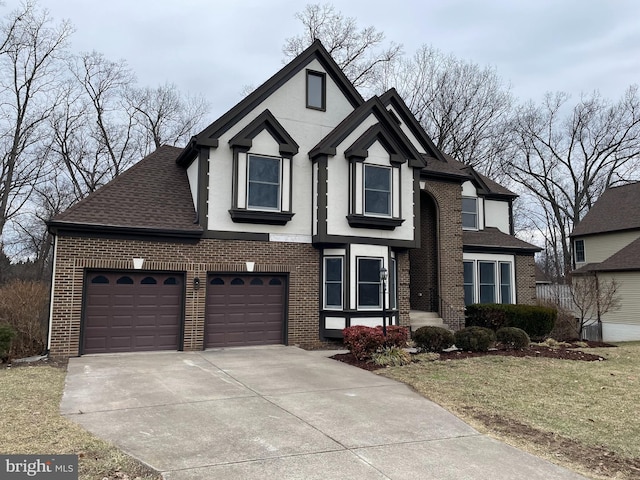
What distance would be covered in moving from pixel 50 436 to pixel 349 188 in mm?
10760

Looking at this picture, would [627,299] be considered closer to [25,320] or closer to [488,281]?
[488,281]

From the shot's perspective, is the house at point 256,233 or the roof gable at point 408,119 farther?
the roof gable at point 408,119

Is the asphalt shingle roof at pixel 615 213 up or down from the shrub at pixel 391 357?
up

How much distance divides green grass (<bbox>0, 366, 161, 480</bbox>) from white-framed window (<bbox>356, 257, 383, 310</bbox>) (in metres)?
8.59

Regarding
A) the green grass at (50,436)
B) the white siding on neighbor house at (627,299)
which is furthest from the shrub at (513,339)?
the white siding on neighbor house at (627,299)

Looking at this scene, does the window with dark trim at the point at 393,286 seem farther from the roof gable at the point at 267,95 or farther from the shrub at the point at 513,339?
the roof gable at the point at 267,95

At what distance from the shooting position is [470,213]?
20.9 m

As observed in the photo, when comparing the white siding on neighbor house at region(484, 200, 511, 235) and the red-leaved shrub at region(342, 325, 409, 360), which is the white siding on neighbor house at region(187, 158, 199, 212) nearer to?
the red-leaved shrub at region(342, 325, 409, 360)

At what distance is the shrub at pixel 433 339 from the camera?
12539mm

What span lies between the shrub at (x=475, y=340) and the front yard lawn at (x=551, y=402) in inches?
34.2

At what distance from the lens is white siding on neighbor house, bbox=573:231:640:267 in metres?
28.4

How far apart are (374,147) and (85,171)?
24187 mm

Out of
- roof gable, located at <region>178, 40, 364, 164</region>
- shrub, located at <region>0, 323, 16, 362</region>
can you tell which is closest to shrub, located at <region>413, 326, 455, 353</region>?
roof gable, located at <region>178, 40, 364, 164</region>

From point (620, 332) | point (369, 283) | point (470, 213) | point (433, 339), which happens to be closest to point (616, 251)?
point (620, 332)
